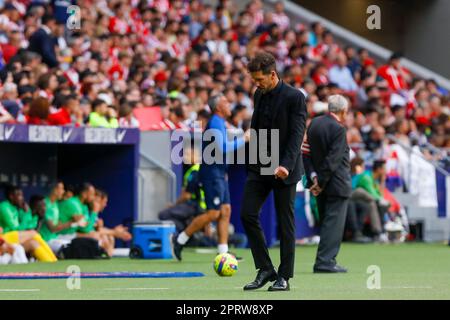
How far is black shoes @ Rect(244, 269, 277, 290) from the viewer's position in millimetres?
12930

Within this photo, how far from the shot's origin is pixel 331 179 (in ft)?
53.3

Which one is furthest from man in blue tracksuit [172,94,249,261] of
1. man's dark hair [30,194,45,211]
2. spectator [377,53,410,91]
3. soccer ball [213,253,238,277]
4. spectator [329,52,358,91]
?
spectator [377,53,410,91]

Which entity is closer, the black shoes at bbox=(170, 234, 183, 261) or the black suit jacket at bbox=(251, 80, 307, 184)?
the black suit jacket at bbox=(251, 80, 307, 184)

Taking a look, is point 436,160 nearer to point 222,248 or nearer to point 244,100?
point 244,100

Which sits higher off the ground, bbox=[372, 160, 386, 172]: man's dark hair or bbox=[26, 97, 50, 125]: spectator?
Answer: bbox=[26, 97, 50, 125]: spectator

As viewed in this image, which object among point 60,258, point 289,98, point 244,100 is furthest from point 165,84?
point 289,98

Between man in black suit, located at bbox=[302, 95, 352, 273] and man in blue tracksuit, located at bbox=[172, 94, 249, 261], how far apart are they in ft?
6.67

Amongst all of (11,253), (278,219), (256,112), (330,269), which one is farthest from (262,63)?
(11,253)

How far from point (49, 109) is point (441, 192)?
Result: 10.3 metres

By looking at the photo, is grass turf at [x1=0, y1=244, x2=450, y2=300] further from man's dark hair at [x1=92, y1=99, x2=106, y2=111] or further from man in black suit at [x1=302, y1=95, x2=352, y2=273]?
man's dark hair at [x1=92, y1=99, x2=106, y2=111]

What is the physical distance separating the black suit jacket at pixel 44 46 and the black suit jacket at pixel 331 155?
29.3ft

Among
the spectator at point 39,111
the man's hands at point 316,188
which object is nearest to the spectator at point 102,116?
the spectator at point 39,111

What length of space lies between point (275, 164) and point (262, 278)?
1.14 meters

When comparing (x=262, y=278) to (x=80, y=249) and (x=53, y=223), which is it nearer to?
(x=80, y=249)
